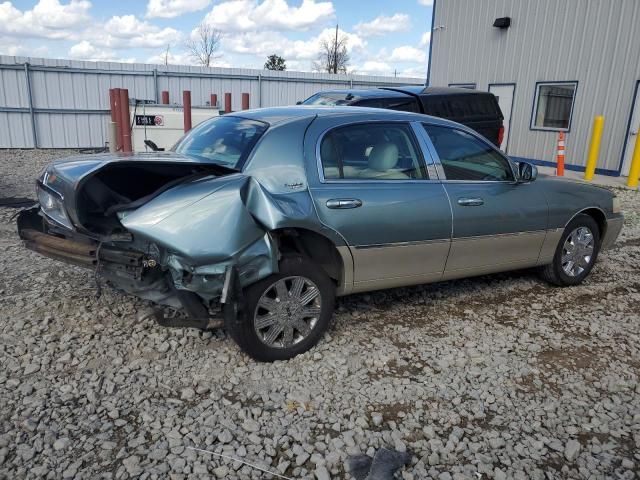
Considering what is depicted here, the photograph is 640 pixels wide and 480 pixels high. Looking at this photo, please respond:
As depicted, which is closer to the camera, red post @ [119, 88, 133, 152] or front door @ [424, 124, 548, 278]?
front door @ [424, 124, 548, 278]

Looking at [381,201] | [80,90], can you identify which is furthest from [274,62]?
[381,201]

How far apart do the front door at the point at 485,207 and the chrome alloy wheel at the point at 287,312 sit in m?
1.30

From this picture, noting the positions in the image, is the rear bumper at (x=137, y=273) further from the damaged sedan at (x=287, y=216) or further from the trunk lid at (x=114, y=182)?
the trunk lid at (x=114, y=182)

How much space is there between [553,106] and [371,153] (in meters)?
11.3

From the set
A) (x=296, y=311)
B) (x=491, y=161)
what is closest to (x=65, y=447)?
(x=296, y=311)

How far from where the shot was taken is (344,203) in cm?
368

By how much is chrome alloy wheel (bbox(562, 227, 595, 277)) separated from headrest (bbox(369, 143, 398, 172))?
7.10 feet

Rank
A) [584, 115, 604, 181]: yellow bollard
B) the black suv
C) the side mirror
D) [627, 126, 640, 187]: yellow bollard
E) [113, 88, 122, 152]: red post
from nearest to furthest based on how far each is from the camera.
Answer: the side mirror, the black suv, [627, 126, 640, 187]: yellow bollard, [584, 115, 604, 181]: yellow bollard, [113, 88, 122, 152]: red post

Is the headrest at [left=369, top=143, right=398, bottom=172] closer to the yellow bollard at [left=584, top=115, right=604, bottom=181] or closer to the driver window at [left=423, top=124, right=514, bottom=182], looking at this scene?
the driver window at [left=423, top=124, right=514, bottom=182]

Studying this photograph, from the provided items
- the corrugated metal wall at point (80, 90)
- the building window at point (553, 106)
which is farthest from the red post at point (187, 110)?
the building window at point (553, 106)

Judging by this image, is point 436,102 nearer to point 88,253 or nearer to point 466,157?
point 466,157

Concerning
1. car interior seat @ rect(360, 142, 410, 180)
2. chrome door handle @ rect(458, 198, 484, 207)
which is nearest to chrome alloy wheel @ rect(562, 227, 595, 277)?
chrome door handle @ rect(458, 198, 484, 207)

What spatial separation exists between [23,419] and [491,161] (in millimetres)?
3923

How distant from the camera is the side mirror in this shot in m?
4.59
